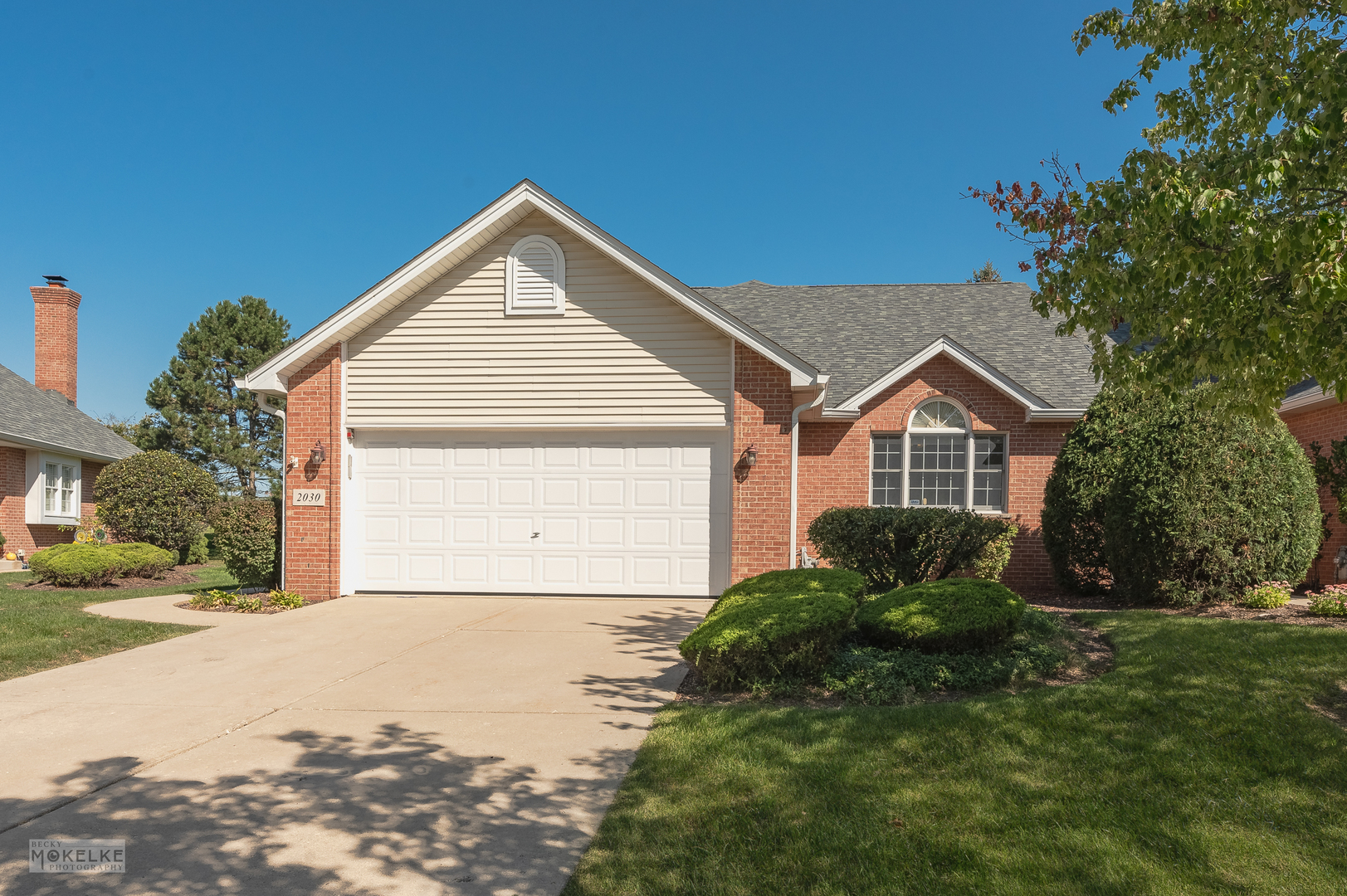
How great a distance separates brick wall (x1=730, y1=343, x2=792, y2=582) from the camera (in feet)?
38.4

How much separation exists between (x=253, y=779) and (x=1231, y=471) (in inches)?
388

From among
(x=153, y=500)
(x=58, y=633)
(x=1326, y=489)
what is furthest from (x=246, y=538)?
(x=1326, y=489)

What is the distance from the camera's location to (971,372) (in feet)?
45.0

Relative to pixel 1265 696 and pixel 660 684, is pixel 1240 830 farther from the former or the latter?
pixel 660 684

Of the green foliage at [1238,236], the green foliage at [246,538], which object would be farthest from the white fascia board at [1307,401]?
the green foliage at [246,538]

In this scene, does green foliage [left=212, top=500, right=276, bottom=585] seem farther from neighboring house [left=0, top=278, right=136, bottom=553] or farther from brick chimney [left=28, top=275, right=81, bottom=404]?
brick chimney [left=28, top=275, right=81, bottom=404]

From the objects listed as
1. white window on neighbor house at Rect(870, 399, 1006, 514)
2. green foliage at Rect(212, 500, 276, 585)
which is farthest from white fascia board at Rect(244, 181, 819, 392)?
white window on neighbor house at Rect(870, 399, 1006, 514)

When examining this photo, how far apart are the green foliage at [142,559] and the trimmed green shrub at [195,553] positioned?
10.7 feet

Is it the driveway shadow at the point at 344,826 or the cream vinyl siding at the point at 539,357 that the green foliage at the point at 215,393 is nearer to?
the cream vinyl siding at the point at 539,357

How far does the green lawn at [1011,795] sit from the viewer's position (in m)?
3.48

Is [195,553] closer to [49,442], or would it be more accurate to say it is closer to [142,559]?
[49,442]

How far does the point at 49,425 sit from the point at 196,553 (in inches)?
208

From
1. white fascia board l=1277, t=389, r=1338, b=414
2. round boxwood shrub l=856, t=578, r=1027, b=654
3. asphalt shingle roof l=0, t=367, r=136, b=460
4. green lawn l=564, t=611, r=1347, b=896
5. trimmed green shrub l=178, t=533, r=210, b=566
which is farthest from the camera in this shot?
trimmed green shrub l=178, t=533, r=210, b=566

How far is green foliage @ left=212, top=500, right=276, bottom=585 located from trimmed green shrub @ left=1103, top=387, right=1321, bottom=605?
462 inches
